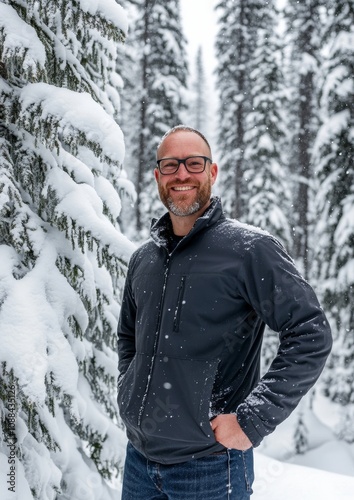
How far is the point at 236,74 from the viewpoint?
22.9 meters

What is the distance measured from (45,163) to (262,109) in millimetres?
18050

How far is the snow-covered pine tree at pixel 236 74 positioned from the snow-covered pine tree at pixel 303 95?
1.99 metres

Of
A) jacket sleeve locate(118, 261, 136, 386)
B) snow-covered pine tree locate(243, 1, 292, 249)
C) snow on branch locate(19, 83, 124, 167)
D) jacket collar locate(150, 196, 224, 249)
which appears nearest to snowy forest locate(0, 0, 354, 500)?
snow on branch locate(19, 83, 124, 167)

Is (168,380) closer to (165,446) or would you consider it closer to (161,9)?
(165,446)

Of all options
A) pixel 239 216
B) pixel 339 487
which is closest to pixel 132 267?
pixel 339 487

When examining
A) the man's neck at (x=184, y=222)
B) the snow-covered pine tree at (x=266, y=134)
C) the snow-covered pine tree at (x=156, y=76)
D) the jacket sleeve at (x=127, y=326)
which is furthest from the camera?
the snow-covered pine tree at (x=156, y=76)

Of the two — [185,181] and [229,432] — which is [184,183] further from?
[229,432]

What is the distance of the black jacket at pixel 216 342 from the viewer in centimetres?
243

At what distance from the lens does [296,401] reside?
8.02 ft

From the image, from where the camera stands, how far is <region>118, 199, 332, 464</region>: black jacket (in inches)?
95.5

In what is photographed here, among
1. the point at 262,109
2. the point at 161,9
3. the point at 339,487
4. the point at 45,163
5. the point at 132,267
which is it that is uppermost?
the point at 161,9

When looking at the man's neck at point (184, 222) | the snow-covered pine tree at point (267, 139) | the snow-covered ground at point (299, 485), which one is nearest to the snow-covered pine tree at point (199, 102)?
the snow-covered pine tree at point (267, 139)

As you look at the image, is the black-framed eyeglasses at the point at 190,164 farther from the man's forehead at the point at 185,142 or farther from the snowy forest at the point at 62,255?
the snowy forest at the point at 62,255

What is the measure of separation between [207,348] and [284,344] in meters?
0.44
